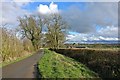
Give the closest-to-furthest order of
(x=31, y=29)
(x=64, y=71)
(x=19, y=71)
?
(x=64, y=71), (x=19, y=71), (x=31, y=29)

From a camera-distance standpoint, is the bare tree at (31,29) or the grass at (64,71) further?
the bare tree at (31,29)

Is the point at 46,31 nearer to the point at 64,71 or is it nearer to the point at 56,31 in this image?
the point at 56,31

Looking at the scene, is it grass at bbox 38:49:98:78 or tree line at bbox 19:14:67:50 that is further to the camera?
tree line at bbox 19:14:67:50

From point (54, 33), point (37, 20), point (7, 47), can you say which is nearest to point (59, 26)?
point (54, 33)

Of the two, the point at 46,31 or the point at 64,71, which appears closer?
the point at 64,71

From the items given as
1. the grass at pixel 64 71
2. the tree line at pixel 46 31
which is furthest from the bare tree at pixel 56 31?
the grass at pixel 64 71

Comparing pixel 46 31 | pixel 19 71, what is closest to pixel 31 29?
Result: pixel 46 31

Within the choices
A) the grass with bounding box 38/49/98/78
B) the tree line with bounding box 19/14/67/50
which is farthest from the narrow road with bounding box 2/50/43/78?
the tree line with bounding box 19/14/67/50

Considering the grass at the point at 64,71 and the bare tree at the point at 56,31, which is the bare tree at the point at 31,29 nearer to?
the bare tree at the point at 56,31

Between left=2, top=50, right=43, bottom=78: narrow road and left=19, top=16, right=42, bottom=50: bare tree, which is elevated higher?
left=19, top=16, right=42, bottom=50: bare tree

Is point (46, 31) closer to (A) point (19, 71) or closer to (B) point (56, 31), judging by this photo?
(B) point (56, 31)

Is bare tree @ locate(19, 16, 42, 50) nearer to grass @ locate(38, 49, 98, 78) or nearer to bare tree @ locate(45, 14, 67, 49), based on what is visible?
bare tree @ locate(45, 14, 67, 49)

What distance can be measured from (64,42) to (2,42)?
4800 centimetres

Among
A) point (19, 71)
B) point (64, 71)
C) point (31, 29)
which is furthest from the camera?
point (31, 29)
